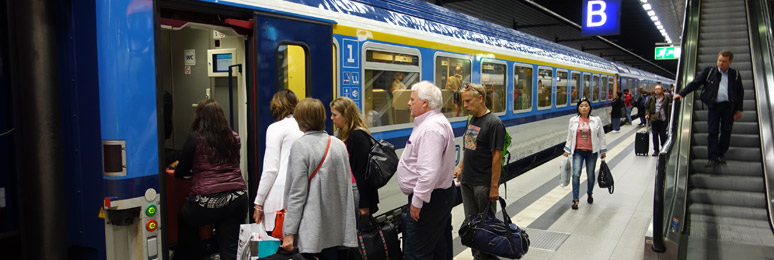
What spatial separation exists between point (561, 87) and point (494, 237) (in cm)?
993

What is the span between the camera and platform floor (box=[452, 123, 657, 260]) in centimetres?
574

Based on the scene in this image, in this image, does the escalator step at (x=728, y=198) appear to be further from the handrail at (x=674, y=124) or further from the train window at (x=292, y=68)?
the train window at (x=292, y=68)

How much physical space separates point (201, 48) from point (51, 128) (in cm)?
229

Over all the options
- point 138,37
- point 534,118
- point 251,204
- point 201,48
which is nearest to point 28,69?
point 138,37

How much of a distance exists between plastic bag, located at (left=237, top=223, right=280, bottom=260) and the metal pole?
1136 millimetres

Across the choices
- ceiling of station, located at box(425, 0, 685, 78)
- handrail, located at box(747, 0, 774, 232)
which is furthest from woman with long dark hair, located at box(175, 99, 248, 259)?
ceiling of station, located at box(425, 0, 685, 78)

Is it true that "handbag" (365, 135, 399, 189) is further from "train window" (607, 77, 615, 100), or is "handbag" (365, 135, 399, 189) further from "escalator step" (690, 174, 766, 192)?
"train window" (607, 77, 615, 100)

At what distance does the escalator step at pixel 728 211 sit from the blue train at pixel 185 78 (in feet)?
10.6

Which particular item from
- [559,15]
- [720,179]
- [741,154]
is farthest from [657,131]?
[559,15]

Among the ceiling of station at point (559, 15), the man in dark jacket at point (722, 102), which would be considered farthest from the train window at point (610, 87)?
the man in dark jacket at point (722, 102)

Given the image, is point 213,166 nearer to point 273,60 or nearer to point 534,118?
point 273,60

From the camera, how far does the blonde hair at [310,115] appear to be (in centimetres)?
366

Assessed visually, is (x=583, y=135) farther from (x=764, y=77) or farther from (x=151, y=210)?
(x=151, y=210)

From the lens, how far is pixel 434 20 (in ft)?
24.4
